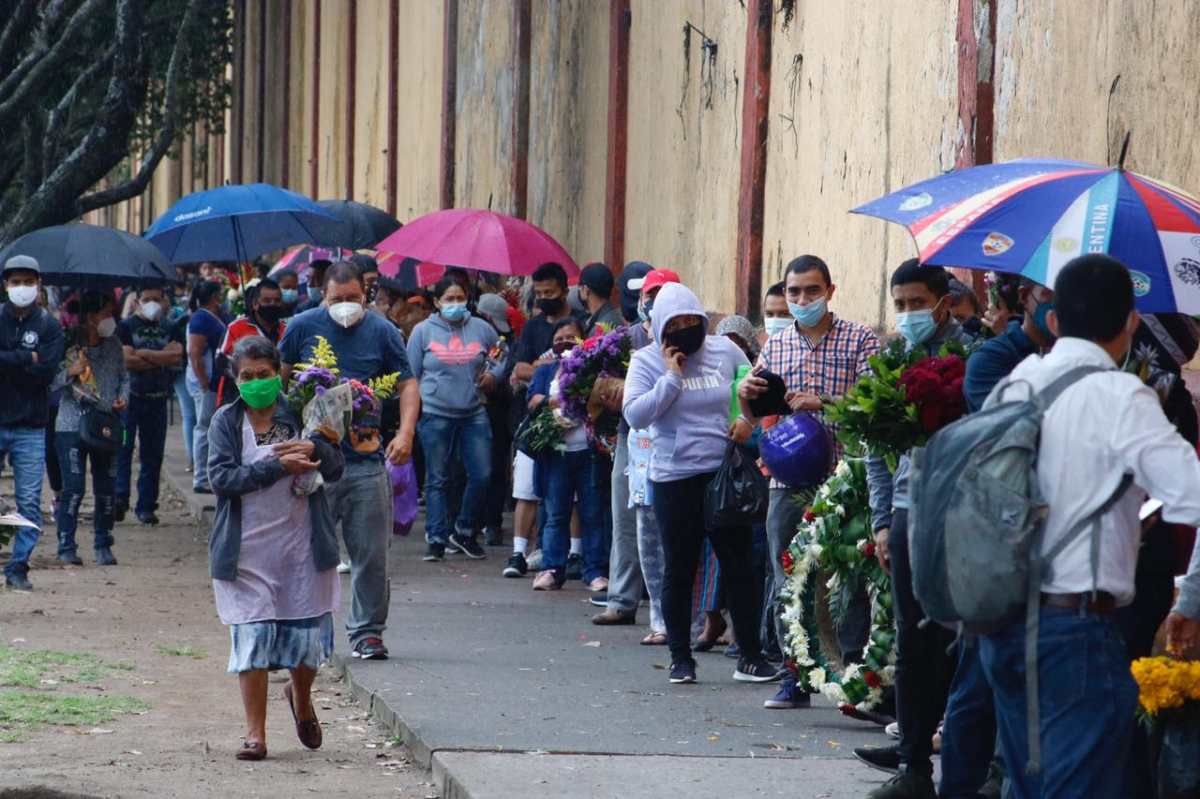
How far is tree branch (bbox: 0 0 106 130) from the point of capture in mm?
24484

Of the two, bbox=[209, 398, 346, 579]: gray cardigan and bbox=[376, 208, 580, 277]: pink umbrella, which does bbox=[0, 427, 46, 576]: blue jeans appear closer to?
bbox=[376, 208, 580, 277]: pink umbrella

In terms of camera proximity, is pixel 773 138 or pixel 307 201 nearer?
A: pixel 773 138

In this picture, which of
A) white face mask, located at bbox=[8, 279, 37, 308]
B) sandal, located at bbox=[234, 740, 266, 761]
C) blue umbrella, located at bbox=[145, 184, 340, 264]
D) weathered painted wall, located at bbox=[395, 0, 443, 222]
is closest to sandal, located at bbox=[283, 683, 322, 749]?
sandal, located at bbox=[234, 740, 266, 761]

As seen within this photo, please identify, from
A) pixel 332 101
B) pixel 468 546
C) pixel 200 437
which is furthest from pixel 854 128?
pixel 332 101

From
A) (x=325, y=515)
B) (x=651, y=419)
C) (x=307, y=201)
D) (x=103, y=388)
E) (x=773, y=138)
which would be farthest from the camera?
(x=307, y=201)

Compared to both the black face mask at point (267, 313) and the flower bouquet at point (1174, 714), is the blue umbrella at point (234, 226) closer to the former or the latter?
the black face mask at point (267, 313)

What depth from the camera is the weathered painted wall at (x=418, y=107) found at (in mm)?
26312

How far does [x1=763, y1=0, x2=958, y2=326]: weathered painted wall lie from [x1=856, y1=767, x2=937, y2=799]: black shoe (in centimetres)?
449

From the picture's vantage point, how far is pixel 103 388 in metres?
15.9

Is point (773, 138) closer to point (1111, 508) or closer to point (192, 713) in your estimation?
point (192, 713)

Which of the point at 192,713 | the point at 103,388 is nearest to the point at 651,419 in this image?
the point at 192,713

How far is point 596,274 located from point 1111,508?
28.2 feet

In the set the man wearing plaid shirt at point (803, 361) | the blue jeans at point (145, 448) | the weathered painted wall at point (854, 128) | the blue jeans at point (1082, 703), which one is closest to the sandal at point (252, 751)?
the man wearing plaid shirt at point (803, 361)

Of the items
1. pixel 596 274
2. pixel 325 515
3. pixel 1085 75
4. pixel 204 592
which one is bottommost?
pixel 204 592
